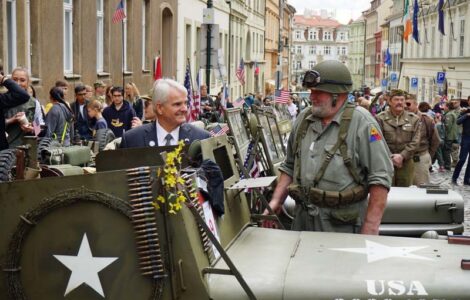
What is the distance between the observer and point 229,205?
186 inches

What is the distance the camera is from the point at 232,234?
180 inches

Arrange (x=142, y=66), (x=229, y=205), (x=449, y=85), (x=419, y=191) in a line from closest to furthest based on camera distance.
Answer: (x=229, y=205) → (x=419, y=191) → (x=142, y=66) → (x=449, y=85)

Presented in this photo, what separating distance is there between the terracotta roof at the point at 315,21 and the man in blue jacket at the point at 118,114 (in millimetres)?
156564

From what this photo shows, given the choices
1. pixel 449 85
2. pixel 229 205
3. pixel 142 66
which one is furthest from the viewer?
pixel 449 85

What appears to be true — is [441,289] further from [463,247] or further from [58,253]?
[58,253]

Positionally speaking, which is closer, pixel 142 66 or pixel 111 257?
pixel 111 257

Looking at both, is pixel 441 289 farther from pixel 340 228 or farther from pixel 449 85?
pixel 449 85

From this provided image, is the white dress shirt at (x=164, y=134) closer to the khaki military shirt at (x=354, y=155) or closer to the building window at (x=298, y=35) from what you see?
the khaki military shirt at (x=354, y=155)

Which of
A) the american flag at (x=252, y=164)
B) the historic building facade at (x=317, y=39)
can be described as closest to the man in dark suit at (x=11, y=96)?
the american flag at (x=252, y=164)

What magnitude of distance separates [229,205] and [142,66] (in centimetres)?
2031

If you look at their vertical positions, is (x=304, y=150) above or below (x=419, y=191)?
above

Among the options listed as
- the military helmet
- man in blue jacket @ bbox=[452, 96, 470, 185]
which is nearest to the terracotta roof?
man in blue jacket @ bbox=[452, 96, 470, 185]

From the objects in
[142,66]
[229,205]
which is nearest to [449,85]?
[142,66]

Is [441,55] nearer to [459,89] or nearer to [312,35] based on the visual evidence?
[459,89]
